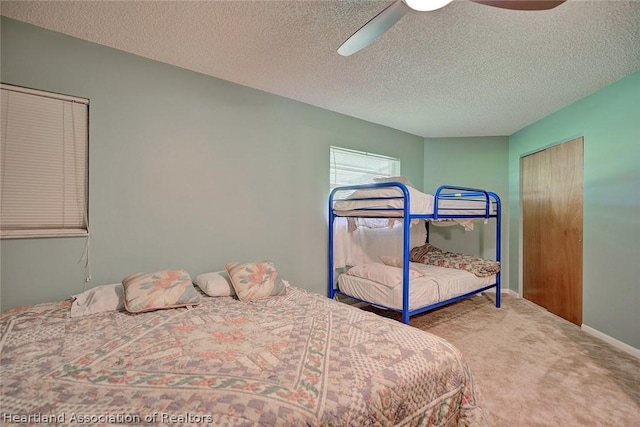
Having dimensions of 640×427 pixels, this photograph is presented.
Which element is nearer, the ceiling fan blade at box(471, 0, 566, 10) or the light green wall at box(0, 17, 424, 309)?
the ceiling fan blade at box(471, 0, 566, 10)

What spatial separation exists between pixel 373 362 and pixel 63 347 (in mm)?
1512

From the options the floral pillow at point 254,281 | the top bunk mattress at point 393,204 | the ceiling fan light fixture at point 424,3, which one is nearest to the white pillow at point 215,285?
the floral pillow at point 254,281

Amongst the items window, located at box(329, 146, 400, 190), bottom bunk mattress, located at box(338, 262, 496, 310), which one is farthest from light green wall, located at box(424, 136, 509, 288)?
bottom bunk mattress, located at box(338, 262, 496, 310)

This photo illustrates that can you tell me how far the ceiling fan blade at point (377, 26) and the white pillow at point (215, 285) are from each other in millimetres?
1875

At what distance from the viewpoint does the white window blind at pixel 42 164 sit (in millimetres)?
1879

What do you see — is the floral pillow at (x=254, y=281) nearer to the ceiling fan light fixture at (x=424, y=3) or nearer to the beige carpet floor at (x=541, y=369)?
the beige carpet floor at (x=541, y=369)

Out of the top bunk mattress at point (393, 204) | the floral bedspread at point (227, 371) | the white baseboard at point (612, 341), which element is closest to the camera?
the floral bedspread at point (227, 371)

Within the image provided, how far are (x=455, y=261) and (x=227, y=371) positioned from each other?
124 inches

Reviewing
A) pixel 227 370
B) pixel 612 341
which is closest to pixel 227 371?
pixel 227 370

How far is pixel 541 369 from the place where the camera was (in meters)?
2.26

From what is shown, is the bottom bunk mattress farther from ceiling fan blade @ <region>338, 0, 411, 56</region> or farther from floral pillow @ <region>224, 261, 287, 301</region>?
ceiling fan blade @ <region>338, 0, 411, 56</region>

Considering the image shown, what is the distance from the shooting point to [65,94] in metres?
2.04

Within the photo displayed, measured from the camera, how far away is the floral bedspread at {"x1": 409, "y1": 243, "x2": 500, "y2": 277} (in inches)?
134

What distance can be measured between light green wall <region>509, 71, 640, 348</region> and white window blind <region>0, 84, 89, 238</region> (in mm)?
4460
